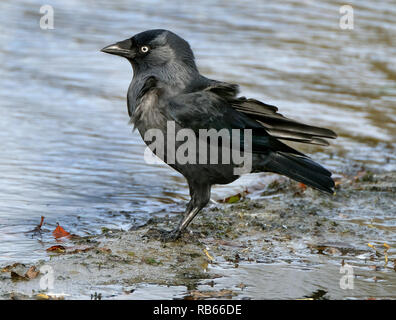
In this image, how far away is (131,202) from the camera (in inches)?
277

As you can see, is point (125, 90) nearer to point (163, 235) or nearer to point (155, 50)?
point (155, 50)

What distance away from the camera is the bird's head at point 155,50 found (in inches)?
225

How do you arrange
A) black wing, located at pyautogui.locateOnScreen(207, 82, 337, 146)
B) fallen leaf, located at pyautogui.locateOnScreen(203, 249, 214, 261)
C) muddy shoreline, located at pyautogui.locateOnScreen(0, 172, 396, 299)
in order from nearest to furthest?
muddy shoreline, located at pyautogui.locateOnScreen(0, 172, 396, 299)
fallen leaf, located at pyautogui.locateOnScreen(203, 249, 214, 261)
black wing, located at pyautogui.locateOnScreen(207, 82, 337, 146)

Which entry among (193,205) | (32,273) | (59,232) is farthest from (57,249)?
(193,205)

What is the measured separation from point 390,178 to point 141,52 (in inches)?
127

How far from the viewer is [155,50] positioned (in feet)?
18.9

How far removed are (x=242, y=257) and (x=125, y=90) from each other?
558 cm

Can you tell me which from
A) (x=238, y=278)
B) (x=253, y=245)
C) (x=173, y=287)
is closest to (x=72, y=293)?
(x=173, y=287)

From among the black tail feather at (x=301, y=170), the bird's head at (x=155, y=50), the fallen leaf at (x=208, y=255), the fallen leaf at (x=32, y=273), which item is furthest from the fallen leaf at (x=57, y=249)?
the black tail feather at (x=301, y=170)

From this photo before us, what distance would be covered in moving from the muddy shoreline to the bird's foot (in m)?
0.05

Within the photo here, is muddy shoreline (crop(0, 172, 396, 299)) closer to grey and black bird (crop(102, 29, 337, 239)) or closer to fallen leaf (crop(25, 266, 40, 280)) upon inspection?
fallen leaf (crop(25, 266, 40, 280))

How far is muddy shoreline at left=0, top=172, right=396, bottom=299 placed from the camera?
4.58m

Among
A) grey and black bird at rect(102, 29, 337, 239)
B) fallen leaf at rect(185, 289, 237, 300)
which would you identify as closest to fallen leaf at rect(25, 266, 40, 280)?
fallen leaf at rect(185, 289, 237, 300)

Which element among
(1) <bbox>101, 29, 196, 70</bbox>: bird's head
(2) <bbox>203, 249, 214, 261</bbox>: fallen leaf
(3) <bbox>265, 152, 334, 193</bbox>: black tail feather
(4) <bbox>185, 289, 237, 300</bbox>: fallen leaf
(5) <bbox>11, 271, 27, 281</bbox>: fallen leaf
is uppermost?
(1) <bbox>101, 29, 196, 70</bbox>: bird's head
